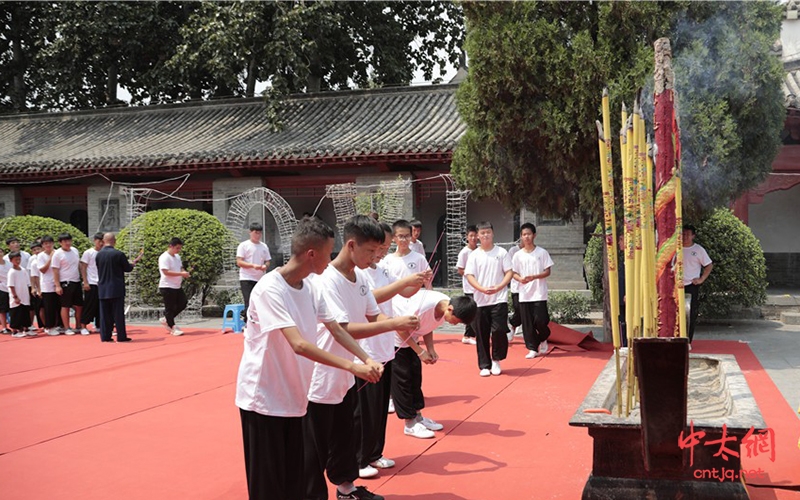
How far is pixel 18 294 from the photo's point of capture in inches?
473

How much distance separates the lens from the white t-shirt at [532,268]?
30.1ft

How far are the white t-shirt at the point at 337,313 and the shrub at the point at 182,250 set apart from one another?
33.4 feet

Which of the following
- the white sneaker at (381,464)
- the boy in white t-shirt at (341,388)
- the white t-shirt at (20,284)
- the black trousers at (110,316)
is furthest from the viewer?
the white t-shirt at (20,284)

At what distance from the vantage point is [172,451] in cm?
536

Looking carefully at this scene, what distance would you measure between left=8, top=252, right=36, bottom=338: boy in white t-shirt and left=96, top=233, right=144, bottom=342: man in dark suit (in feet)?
5.89

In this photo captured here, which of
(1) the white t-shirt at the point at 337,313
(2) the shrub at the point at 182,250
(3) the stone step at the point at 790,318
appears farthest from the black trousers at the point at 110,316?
(3) the stone step at the point at 790,318

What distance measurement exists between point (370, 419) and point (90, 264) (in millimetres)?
9287

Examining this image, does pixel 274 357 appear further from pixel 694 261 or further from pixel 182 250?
pixel 182 250

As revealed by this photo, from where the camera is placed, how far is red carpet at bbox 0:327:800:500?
4.58m

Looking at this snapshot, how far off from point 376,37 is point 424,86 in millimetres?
5405

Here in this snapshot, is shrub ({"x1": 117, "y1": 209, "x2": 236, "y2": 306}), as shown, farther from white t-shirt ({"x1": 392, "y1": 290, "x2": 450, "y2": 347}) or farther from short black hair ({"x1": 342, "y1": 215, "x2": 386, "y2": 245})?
short black hair ({"x1": 342, "y1": 215, "x2": 386, "y2": 245})

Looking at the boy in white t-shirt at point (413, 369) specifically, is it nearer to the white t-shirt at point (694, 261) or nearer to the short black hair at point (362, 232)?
the short black hair at point (362, 232)

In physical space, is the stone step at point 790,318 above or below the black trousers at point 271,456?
below

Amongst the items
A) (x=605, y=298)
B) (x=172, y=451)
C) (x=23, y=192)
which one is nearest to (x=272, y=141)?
(x=23, y=192)
